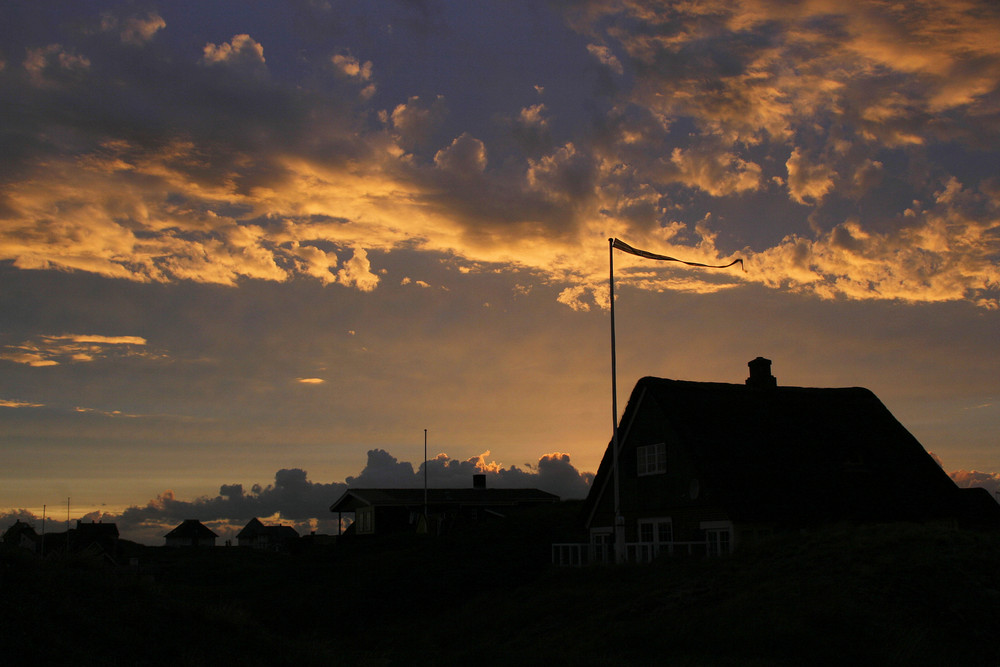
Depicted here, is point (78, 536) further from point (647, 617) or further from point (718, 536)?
point (647, 617)

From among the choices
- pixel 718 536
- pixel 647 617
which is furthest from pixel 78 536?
pixel 647 617

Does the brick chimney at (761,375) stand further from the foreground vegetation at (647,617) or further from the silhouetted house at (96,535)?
the silhouetted house at (96,535)

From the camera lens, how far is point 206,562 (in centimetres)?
6225

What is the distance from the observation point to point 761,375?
37750 mm

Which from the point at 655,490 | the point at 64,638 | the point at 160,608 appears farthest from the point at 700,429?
the point at 64,638

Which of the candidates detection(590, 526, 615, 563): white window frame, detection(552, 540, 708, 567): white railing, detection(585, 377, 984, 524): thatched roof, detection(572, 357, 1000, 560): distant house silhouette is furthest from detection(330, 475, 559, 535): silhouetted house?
detection(585, 377, 984, 524): thatched roof

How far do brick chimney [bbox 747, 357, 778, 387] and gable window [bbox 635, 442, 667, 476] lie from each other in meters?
6.49

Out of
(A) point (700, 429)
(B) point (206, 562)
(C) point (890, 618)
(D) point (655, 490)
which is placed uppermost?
(A) point (700, 429)

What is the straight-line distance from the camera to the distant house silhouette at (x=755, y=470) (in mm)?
30219

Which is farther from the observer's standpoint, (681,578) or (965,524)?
(965,524)

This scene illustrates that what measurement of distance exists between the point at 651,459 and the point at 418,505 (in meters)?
33.2

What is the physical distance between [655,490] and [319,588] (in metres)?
14.7

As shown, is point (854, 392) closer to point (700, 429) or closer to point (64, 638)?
point (700, 429)

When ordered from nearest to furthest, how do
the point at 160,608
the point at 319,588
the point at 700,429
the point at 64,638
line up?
the point at 64,638, the point at 160,608, the point at 700,429, the point at 319,588
